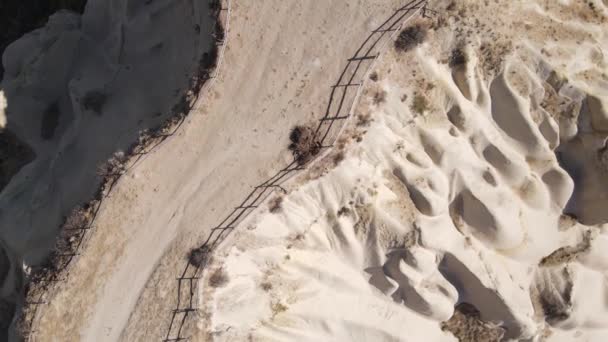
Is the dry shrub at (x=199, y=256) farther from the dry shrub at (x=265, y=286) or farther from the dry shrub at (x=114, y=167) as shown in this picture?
the dry shrub at (x=114, y=167)

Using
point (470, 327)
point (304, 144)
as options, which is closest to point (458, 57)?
point (304, 144)

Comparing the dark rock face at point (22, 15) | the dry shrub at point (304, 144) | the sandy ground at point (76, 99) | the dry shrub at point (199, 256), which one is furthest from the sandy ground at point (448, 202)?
the dark rock face at point (22, 15)

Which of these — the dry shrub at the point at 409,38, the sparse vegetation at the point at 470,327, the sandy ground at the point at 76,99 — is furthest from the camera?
the sparse vegetation at the point at 470,327

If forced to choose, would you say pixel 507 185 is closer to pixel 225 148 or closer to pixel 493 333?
pixel 493 333

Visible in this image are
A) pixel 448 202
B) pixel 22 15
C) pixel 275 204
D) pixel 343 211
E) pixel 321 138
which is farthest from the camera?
pixel 22 15

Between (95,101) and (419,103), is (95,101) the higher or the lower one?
the higher one

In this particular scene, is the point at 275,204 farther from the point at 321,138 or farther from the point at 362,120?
the point at 362,120

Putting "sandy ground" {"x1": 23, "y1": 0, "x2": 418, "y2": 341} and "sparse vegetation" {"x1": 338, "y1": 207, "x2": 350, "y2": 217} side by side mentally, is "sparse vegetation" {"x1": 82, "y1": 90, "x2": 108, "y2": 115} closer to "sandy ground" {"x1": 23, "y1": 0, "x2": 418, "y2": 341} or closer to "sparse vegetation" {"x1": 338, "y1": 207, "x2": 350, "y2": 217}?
"sandy ground" {"x1": 23, "y1": 0, "x2": 418, "y2": 341}
